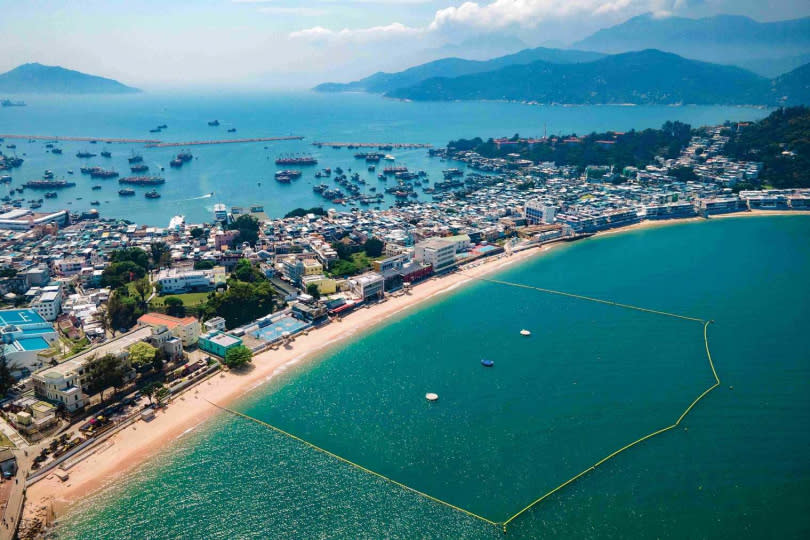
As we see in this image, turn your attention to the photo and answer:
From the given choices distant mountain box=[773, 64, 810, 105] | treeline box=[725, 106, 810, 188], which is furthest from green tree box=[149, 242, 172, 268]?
distant mountain box=[773, 64, 810, 105]

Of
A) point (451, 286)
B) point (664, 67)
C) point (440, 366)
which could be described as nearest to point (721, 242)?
point (451, 286)

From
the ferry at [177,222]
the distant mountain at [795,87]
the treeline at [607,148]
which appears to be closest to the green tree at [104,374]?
the ferry at [177,222]

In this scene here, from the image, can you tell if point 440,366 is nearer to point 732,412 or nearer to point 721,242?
point 732,412

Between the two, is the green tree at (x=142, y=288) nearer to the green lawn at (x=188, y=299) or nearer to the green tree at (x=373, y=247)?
the green lawn at (x=188, y=299)

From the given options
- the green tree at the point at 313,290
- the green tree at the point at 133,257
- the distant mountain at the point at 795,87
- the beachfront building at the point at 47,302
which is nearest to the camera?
the beachfront building at the point at 47,302

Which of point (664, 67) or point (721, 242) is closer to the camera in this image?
point (721, 242)

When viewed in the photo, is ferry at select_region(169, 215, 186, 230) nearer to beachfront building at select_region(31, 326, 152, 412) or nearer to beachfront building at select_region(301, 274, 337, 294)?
beachfront building at select_region(301, 274, 337, 294)

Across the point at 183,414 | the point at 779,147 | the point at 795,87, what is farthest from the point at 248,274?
the point at 795,87
